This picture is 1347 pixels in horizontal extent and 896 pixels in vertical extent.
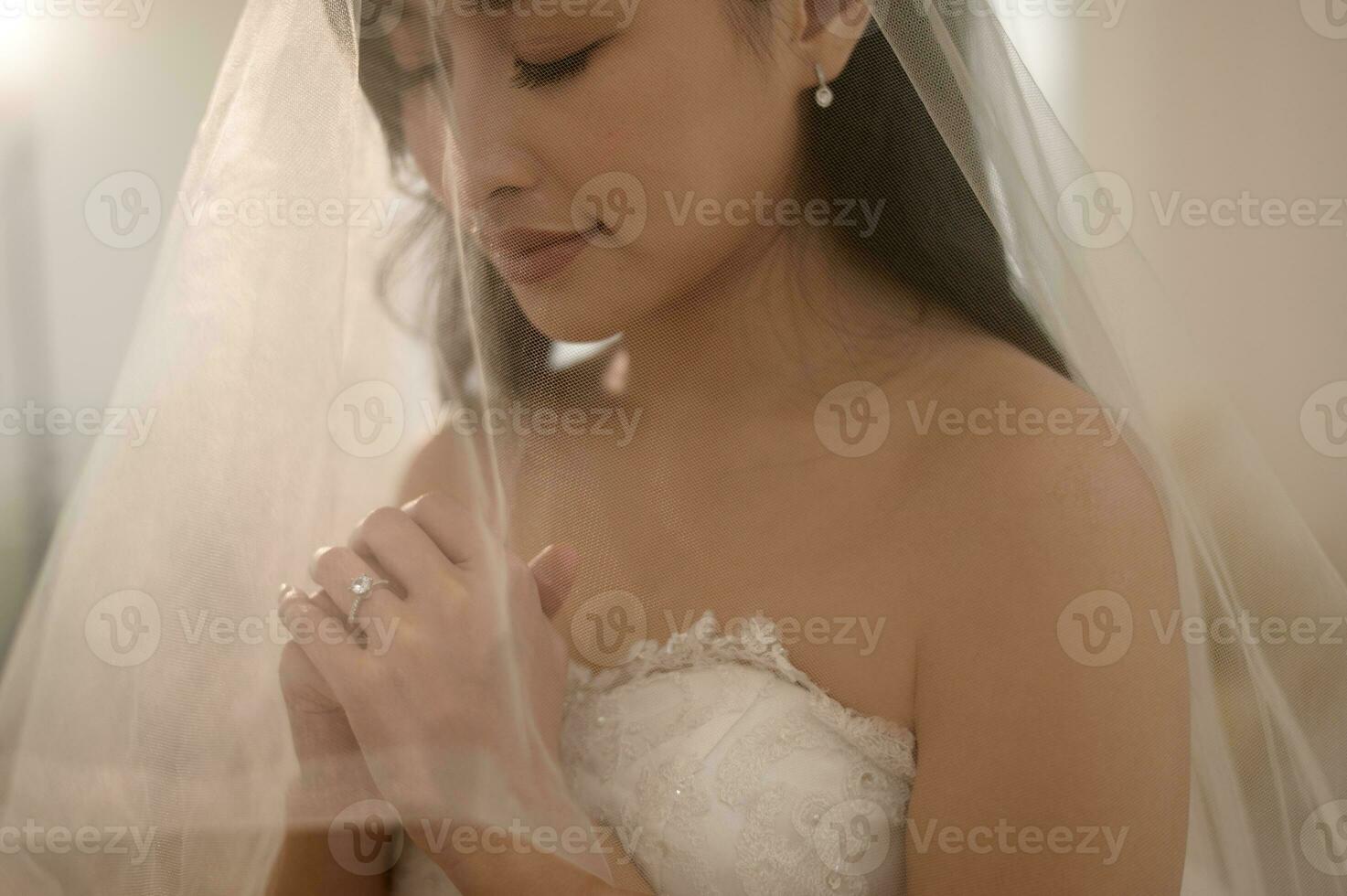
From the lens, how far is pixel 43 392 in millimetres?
968

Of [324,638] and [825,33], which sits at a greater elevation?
[825,33]

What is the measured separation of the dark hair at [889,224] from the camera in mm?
772

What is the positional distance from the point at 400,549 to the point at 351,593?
4 centimetres

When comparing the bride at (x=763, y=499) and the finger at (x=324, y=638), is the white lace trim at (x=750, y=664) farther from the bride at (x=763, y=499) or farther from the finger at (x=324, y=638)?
the finger at (x=324, y=638)

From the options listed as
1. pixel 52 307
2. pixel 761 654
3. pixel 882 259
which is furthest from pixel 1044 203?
pixel 52 307

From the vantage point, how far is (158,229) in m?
0.99
